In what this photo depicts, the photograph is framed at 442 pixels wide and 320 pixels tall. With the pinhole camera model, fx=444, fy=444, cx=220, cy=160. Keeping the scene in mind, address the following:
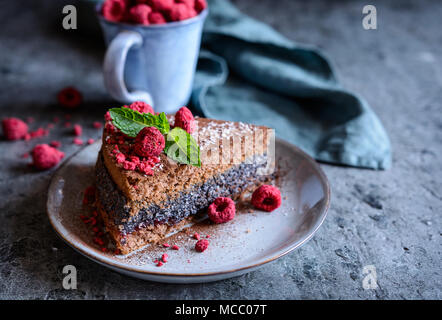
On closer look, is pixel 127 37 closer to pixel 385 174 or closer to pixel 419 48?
pixel 385 174

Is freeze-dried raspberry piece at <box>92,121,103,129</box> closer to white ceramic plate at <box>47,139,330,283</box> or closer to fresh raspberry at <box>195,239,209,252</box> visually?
white ceramic plate at <box>47,139,330,283</box>

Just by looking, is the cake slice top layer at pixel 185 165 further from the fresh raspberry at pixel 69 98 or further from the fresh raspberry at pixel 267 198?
the fresh raspberry at pixel 69 98

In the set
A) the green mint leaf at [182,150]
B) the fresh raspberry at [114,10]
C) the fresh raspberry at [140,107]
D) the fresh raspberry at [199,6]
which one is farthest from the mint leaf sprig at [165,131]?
the fresh raspberry at [199,6]

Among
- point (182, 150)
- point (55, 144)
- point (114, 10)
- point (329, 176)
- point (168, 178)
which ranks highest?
point (114, 10)

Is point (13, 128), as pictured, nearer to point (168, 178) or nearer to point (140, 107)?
A: point (140, 107)

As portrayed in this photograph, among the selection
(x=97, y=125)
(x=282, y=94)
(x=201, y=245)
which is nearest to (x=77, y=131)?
(x=97, y=125)

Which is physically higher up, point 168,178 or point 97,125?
point 168,178
